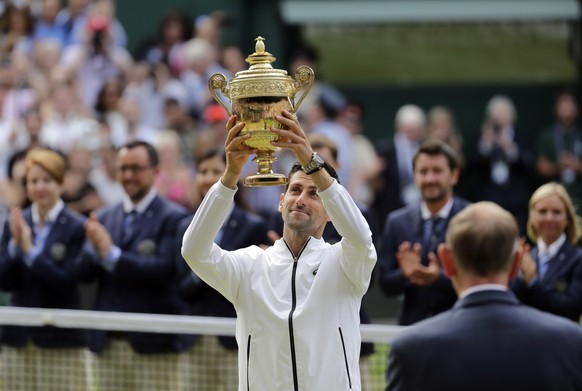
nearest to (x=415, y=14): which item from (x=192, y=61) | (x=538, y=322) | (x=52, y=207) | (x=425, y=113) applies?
(x=425, y=113)

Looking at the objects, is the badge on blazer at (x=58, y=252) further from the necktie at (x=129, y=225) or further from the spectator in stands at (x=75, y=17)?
the spectator in stands at (x=75, y=17)

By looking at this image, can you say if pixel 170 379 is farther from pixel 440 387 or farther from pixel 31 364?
pixel 440 387

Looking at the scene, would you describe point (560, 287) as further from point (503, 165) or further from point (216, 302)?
point (503, 165)

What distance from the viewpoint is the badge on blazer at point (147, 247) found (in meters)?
9.71

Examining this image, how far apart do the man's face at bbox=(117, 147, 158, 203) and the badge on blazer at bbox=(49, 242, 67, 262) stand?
2.24ft

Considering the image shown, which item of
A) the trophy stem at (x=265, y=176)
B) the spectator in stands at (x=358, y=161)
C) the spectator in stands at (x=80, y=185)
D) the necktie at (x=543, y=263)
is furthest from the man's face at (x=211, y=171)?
the spectator in stands at (x=358, y=161)

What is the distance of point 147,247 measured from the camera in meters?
9.73

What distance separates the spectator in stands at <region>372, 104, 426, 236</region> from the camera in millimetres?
14711

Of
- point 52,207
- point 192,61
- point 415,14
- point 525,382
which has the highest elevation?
point 415,14

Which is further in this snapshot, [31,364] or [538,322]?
[31,364]

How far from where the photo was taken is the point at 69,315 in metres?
9.70

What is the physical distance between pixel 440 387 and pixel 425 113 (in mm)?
13221

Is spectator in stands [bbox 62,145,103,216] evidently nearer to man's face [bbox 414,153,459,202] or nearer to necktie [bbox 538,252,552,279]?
man's face [bbox 414,153,459,202]

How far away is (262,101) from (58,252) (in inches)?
157
